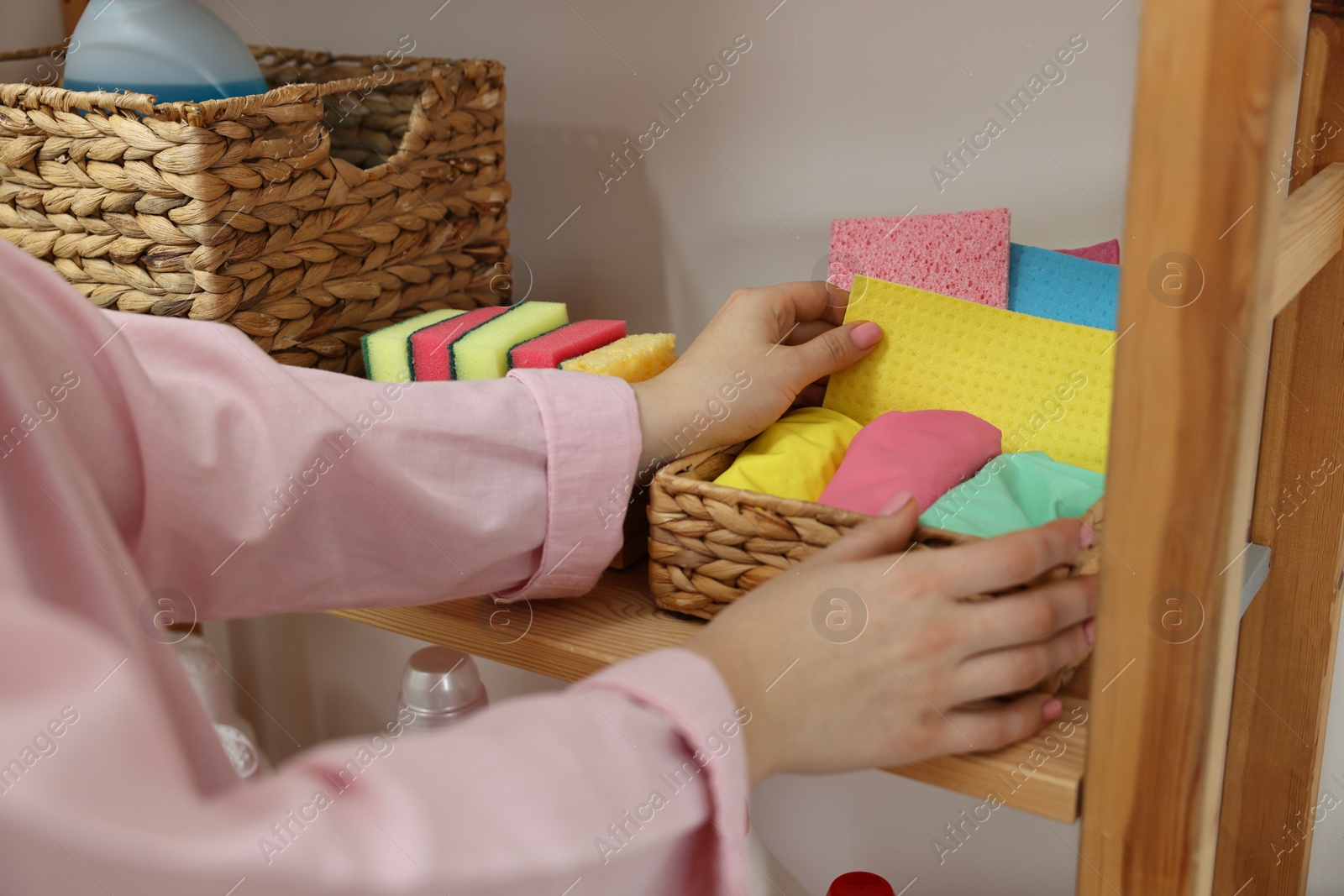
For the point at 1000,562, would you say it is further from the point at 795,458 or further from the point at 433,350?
the point at 433,350

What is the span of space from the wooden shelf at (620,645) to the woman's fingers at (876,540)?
9 cm

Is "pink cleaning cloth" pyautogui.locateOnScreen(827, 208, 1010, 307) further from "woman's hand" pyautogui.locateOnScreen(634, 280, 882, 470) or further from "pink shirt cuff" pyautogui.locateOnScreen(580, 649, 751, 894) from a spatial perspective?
"pink shirt cuff" pyautogui.locateOnScreen(580, 649, 751, 894)

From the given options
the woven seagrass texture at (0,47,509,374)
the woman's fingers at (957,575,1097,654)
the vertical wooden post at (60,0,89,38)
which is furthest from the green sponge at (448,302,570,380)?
the vertical wooden post at (60,0,89,38)

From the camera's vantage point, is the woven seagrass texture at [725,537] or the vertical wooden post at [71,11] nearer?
the woven seagrass texture at [725,537]

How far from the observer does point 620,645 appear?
0.51 meters

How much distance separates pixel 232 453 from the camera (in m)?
0.47

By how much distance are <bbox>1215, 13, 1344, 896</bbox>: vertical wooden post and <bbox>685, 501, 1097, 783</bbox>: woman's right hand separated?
10.8 inches

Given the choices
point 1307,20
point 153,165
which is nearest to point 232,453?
point 153,165

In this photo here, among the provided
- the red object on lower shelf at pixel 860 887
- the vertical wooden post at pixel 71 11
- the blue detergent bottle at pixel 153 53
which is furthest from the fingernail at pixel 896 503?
the vertical wooden post at pixel 71 11

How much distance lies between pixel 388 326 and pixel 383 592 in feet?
0.74

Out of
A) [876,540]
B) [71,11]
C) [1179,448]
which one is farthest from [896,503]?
[71,11]

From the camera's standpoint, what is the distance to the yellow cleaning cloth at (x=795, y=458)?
52cm

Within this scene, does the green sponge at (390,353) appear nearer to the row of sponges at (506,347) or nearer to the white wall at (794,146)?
the row of sponges at (506,347)

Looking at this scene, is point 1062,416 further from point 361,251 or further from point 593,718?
point 361,251
